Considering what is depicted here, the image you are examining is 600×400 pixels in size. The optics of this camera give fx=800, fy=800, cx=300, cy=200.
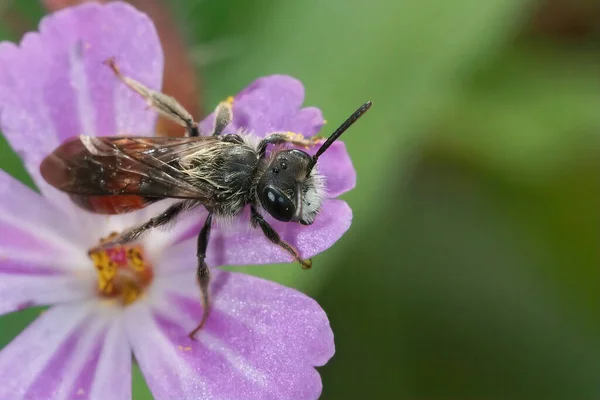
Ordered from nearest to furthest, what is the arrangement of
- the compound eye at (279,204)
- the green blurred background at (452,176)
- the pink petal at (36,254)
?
1. the compound eye at (279,204)
2. the pink petal at (36,254)
3. the green blurred background at (452,176)

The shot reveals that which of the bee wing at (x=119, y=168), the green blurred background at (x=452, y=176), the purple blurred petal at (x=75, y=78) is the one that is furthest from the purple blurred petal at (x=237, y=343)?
the green blurred background at (x=452, y=176)

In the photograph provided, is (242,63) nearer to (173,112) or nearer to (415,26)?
(415,26)

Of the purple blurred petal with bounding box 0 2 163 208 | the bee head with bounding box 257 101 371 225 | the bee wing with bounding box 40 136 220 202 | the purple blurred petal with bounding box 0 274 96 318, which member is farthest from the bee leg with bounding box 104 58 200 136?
the purple blurred petal with bounding box 0 274 96 318

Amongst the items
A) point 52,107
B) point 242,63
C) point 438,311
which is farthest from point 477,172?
point 52,107

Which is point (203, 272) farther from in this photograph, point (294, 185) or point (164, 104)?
point (164, 104)

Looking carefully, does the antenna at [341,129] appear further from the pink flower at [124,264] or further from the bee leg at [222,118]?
the bee leg at [222,118]

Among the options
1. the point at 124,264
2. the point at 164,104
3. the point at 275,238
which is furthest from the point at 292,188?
the point at 124,264
